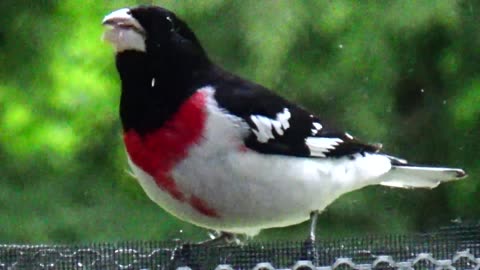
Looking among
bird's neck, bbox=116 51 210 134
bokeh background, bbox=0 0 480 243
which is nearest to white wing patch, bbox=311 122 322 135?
bird's neck, bbox=116 51 210 134

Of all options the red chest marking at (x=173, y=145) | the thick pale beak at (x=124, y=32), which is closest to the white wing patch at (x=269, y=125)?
the red chest marking at (x=173, y=145)

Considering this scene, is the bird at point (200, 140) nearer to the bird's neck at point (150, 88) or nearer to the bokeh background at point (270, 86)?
the bird's neck at point (150, 88)

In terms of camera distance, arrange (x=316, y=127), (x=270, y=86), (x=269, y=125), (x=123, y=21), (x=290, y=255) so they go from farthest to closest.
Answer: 1. (x=270, y=86)
2. (x=316, y=127)
3. (x=269, y=125)
4. (x=123, y=21)
5. (x=290, y=255)

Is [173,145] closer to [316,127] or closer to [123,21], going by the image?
[123,21]

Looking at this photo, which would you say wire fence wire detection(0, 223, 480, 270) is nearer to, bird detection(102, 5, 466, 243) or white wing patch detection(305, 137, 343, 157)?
bird detection(102, 5, 466, 243)

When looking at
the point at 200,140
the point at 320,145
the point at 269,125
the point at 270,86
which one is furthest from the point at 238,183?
the point at 270,86

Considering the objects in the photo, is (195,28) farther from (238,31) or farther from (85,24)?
(85,24)
